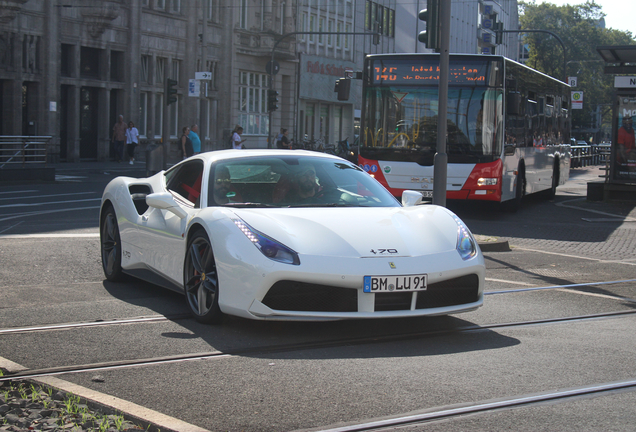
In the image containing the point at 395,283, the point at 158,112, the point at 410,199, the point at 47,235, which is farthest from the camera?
the point at 158,112

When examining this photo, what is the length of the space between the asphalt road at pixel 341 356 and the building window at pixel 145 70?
31615 mm

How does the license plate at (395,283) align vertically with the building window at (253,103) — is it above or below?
below

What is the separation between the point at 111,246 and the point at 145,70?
33301 millimetres

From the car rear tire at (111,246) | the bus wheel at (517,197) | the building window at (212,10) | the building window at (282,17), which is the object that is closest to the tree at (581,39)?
the building window at (282,17)

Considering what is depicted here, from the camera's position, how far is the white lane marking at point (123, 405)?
3844mm

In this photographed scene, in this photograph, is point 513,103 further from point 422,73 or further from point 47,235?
point 47,235

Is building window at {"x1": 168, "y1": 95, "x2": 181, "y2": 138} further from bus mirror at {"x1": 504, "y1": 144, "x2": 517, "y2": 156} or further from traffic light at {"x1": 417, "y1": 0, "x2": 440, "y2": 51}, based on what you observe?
traffic light at {"x1": 417, "y1": 0, "x2": 440, "y2": 51}

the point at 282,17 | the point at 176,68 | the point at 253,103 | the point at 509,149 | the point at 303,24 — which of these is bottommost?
the point at 509,149

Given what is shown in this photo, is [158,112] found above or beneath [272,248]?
above

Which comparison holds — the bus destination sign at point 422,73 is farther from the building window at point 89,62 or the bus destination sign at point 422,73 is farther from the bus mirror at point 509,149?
the building window at point 89,62

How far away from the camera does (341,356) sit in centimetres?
530

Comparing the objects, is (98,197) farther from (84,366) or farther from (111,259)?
(84,366)

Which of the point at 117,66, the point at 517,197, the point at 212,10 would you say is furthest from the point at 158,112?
the point at 517,197

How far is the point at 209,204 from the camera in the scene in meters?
6.56
